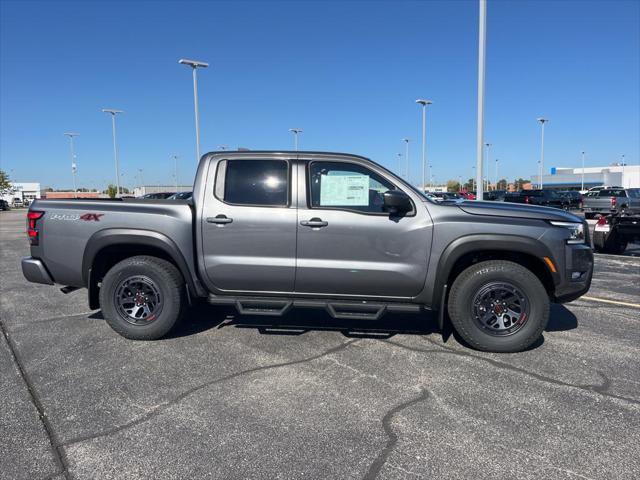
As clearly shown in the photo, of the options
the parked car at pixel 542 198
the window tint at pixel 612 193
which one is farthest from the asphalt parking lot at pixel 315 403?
the parked car at pixel 542 198

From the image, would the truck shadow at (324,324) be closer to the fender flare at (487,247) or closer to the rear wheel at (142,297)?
the rear wheel at (142,297)

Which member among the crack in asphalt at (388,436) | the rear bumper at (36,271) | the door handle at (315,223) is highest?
the door handle at (315,223)

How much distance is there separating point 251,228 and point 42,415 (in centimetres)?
224

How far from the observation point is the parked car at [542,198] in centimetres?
3559

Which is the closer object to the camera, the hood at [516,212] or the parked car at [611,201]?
the hood at [516,212]

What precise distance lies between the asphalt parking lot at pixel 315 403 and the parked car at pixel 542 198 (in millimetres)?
33151

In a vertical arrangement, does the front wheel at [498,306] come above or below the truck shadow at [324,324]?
above

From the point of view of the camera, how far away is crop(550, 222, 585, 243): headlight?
4.29 metres

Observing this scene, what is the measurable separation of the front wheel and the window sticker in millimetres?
1222

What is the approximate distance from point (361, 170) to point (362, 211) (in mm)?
439

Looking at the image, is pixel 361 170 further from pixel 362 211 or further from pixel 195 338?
pixel 195 338

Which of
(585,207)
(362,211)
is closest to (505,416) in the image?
(362,211)

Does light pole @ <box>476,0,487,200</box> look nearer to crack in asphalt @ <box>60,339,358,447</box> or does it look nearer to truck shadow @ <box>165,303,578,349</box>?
truck shadow @ <box>165,303,578,349</box>

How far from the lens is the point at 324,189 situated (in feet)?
14.9
